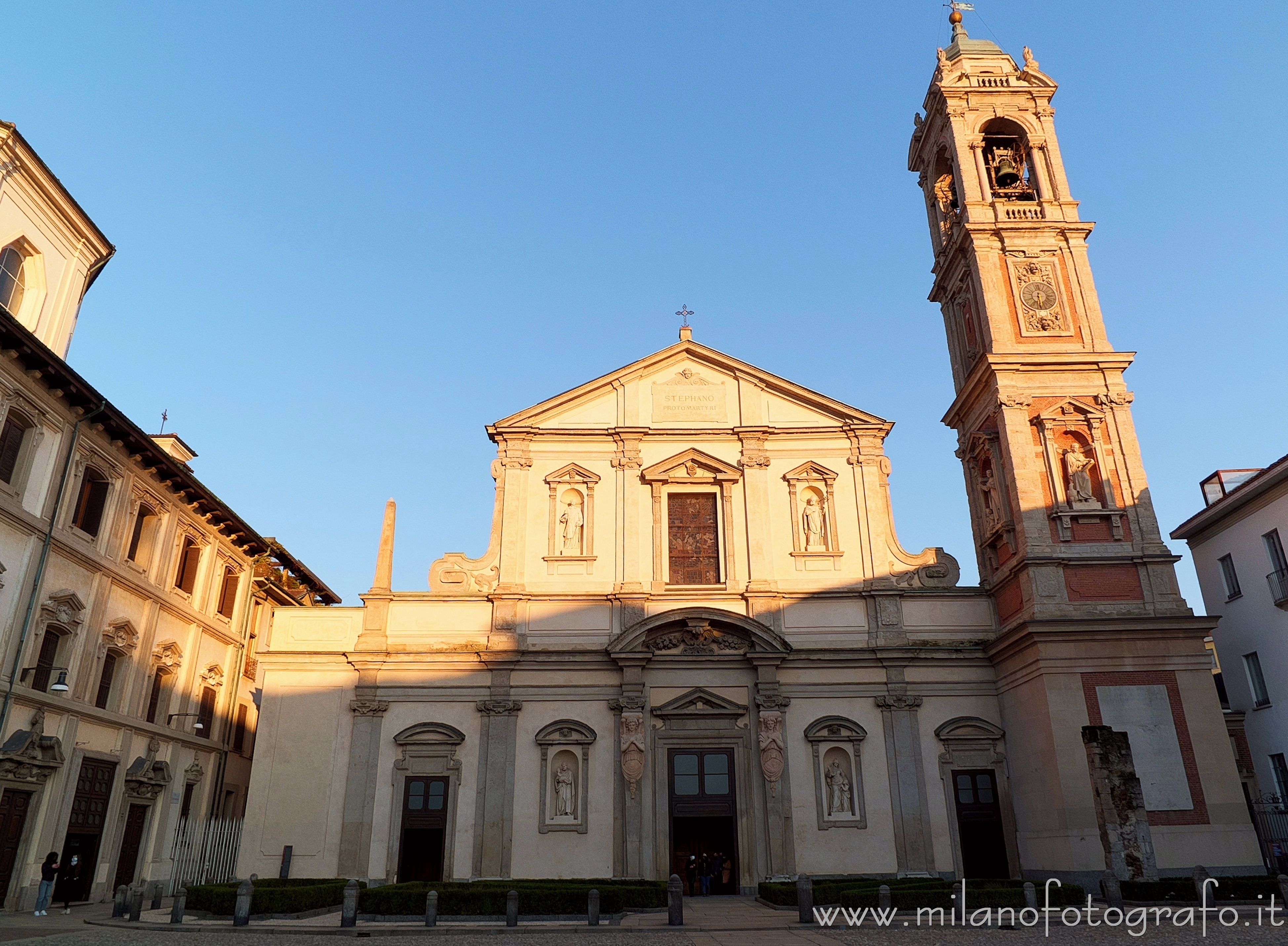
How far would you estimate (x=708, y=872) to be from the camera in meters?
20.9

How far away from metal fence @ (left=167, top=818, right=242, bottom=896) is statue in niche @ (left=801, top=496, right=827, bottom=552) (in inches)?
613

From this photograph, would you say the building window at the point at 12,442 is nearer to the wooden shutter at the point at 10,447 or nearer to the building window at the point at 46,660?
the wooden shutter at the point at 10,447

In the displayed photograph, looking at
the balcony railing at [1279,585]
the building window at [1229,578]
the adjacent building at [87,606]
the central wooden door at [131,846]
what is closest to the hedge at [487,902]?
the adjacent building at [87,606]

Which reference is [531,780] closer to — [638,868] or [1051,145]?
[638,868]

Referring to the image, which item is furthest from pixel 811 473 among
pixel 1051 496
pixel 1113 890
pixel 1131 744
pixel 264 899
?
pixel 264 899

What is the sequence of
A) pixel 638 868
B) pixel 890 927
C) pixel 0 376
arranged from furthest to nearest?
pixel 638 868 < pixel 0 376 < pixel 890 927

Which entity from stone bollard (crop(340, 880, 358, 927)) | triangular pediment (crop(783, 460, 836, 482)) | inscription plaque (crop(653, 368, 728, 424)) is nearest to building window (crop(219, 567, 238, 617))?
inscription plaque (crop(653, 368, 728, 424))

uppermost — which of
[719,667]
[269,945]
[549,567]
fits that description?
[549,567]

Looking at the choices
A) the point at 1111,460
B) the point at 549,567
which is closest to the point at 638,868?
the point at 549,567

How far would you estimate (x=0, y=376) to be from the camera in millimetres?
17312

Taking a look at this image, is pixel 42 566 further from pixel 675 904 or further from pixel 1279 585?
pixel 1279 585

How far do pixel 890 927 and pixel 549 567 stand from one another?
1242 centimetres

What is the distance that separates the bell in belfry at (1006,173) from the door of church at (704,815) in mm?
17608

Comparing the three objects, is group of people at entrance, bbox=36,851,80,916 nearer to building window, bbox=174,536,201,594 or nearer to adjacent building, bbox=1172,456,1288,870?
building window, bbox=174,536,201,594
